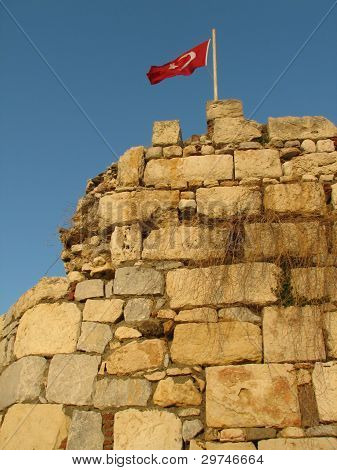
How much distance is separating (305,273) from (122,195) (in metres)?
1.79

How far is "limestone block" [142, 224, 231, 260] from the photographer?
4266 millimetres

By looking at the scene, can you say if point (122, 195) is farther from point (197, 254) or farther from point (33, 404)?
point (33, 404)

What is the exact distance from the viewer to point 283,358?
369cm

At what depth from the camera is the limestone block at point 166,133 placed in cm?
496

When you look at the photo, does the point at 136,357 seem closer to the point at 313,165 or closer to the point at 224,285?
the point at 224,285

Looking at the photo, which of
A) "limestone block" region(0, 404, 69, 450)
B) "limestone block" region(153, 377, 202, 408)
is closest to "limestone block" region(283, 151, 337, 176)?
"limestone block" region(153, 377, 202, 408)

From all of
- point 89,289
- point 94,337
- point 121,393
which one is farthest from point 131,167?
point 121,393

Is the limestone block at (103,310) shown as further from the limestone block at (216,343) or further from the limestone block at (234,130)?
the limestone block at (234,130)

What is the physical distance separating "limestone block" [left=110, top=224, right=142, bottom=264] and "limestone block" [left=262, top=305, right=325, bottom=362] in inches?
47.9

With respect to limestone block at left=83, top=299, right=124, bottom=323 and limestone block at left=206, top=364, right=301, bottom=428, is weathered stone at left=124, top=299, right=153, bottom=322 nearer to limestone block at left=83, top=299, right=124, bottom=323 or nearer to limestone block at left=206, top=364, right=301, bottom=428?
limestone block at left=83, top=299, right=124, bottom=323

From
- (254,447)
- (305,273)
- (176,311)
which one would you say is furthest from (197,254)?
(254,447)
